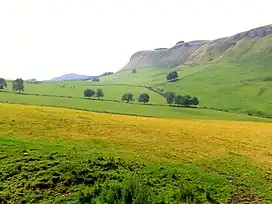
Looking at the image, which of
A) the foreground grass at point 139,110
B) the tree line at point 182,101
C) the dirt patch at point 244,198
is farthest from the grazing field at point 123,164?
the tree line at point 182,101

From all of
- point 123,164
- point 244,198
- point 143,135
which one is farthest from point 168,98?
point 244,198

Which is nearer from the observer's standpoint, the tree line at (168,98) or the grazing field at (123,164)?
the grazing field at (123,164)

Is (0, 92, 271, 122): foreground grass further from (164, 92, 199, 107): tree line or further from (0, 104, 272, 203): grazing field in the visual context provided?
(0, 104, 272, 203): grazing field

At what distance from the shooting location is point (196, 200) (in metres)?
32.2

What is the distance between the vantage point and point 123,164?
3800 cm

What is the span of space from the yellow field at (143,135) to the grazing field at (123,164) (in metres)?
0.12

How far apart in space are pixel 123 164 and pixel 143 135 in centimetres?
1205

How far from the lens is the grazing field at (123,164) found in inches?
1275

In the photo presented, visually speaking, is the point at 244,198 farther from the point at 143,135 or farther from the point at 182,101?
the point at 182,101

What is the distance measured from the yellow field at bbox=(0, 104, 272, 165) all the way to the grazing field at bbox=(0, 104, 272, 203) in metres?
0.12

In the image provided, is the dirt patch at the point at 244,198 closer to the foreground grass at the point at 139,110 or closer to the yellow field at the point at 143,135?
the yellow field at the point at 143,135

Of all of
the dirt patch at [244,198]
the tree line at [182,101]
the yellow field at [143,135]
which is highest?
the yellow field at [143,135]

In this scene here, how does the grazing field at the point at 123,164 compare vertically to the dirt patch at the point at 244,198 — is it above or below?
above

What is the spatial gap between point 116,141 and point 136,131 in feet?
21.8
